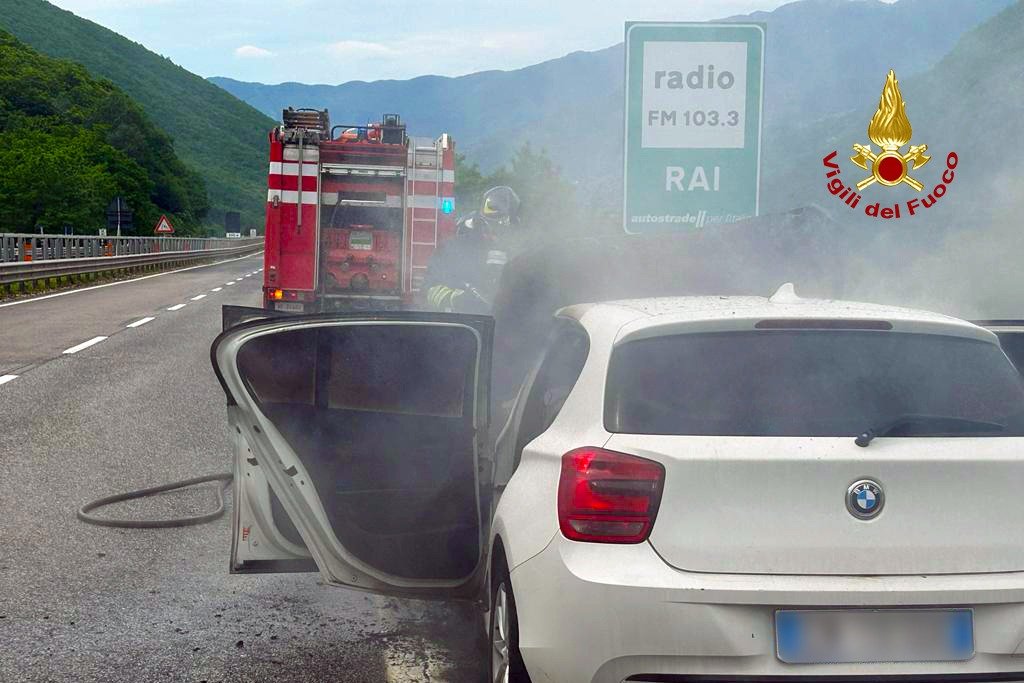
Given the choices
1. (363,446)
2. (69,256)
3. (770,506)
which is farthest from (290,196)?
(69,256)

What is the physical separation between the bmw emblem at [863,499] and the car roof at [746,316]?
18.4 inches

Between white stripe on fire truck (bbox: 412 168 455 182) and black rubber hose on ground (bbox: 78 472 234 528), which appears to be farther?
white stripe on fire truck (bbox: 412 168 455 182)

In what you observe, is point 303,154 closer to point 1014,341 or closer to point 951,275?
point 951,275

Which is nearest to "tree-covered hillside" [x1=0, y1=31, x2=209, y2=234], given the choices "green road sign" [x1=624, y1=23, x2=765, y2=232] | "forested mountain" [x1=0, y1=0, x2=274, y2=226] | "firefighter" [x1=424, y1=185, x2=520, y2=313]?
"forested mountain" [x1=0, y1=0, x2=274, y2=226]

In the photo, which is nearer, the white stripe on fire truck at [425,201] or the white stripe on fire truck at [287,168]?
the white stripe on fire truck at [287,168]

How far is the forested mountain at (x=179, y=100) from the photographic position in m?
162

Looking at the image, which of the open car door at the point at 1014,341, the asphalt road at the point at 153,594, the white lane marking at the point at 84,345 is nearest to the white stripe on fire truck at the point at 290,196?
the white lane marking at the point at 84,345

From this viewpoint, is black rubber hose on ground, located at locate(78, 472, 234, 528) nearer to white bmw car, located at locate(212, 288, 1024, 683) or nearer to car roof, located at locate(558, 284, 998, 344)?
car roof, located at locate(558, 284, 998, 344)

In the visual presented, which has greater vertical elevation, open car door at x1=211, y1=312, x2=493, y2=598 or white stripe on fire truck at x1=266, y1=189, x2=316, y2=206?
white stripe on fire truck at x1=266, y1=189, x2=316, y2=206

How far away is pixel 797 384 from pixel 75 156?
10880 centimetres

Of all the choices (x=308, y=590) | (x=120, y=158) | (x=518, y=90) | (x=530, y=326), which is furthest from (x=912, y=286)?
(x=120, y=158)

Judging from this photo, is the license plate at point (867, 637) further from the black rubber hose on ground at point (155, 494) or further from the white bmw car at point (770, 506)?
the black rubber hose on ground at point (155, 494)

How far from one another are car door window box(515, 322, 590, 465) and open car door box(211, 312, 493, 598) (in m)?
0.20

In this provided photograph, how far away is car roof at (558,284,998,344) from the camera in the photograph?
3.02 metres
